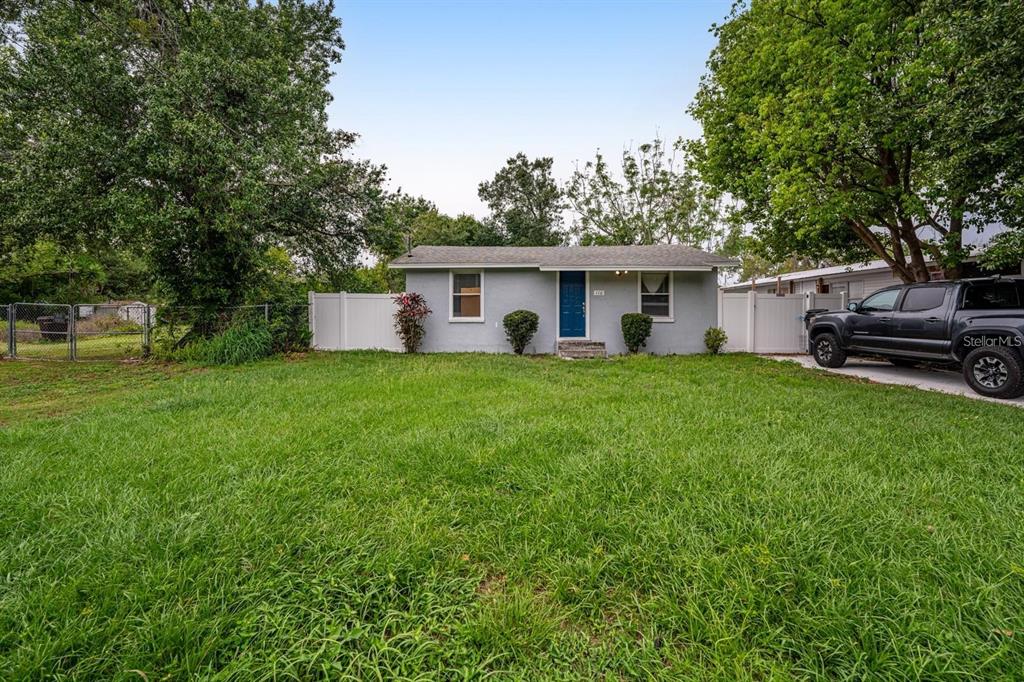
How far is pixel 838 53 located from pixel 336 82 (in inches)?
567

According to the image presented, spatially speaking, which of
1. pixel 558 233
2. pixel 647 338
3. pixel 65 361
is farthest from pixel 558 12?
pixel 558 233

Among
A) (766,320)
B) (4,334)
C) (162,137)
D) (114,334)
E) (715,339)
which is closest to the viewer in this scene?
(162,137)

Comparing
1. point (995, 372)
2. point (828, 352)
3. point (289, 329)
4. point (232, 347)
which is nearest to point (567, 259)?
point (828, 352)

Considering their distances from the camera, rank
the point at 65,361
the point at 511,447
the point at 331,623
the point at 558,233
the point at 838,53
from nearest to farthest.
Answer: the point at 331,623 → the point at 511,447 → the point at 838,53 → the point at 65,361 → the point at 558,233

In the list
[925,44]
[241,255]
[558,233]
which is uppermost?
[558,233]

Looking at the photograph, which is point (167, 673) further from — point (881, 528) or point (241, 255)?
point (241, 255)

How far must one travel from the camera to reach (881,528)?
2.20 metres

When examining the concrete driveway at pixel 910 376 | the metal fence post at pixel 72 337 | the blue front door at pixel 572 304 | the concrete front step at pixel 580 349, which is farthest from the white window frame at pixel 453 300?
the metal fence post at pixel 72 337

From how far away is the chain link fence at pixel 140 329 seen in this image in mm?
9797

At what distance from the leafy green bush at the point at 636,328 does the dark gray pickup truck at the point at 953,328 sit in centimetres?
390

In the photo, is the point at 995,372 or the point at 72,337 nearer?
the point at 995,372

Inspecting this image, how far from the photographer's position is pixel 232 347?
9086mm

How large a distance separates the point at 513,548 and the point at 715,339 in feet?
33.2

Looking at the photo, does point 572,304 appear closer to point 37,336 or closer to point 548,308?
point 548,308
